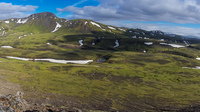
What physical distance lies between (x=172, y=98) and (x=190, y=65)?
309ft

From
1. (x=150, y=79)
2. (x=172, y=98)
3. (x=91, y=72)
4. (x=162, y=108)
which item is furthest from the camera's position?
(x=91, y=72)

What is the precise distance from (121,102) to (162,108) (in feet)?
44.2

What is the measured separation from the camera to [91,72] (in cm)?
9244

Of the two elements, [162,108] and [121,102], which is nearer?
[162,108]

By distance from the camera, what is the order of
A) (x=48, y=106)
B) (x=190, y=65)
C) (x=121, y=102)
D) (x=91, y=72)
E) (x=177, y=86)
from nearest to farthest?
(x=48, y=106) → (x=121, y=102) → (x=177, y=86) → (x=91, y=72) → (x=190, y=65)

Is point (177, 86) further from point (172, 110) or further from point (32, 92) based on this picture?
point (32, 92)

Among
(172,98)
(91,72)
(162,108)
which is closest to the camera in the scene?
(162,108)

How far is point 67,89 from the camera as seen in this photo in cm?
6166

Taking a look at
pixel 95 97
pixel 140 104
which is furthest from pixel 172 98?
pixel 95 97

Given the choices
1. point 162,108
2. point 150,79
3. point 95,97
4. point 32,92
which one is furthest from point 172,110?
point 32,92

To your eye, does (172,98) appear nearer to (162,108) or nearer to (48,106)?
(162,108)

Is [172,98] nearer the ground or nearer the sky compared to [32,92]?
nearer the ground

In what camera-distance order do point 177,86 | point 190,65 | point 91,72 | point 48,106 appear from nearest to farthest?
point 48,106
point 177,86
point 91,72
point 190,65

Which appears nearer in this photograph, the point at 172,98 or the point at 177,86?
the point at 172,98
